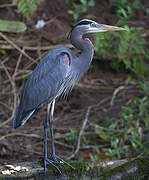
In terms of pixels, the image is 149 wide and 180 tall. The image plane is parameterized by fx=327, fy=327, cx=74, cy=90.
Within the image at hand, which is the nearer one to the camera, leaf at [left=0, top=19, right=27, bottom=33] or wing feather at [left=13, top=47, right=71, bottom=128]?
wing feather at [left=13, top=47, right=71, bottom=128]

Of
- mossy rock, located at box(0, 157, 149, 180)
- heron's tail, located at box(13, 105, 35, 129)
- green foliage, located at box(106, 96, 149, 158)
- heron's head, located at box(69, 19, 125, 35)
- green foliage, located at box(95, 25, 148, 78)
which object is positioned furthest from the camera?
green foliage, located at box(95, 25, 148, 78)

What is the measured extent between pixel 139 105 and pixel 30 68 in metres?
2.26

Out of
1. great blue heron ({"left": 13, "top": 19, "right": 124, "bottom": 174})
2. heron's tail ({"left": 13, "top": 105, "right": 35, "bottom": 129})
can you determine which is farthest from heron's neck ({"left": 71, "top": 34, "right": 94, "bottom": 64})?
heron's tail ({"left": 13, "top": 105, "right": 35, "bottom": 129})

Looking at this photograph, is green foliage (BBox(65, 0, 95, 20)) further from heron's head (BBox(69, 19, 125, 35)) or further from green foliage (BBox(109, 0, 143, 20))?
heron's head (BBox(69, 19, 125, 35))

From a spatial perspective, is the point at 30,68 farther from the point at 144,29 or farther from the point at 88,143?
the point at 144,29

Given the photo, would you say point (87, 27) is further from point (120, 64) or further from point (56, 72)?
point (120, 64)

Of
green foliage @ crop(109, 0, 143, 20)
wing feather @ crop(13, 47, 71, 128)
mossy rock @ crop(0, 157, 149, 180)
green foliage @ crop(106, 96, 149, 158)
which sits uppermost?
wing feather @ crop(13, 47, 71, 128)

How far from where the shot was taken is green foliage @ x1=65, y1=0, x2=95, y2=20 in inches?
276

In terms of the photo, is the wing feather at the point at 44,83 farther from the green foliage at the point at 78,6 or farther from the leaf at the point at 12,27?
the green foliage at the point at 78,6

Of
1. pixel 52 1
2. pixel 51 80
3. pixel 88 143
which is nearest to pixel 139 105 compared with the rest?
pixel 88 143

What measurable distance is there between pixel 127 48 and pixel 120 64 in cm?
55

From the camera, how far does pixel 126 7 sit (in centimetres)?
743

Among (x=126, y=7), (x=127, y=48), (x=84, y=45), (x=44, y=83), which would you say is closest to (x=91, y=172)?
(x=44, y=83)

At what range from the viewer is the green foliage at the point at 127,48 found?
6359 millimetres
